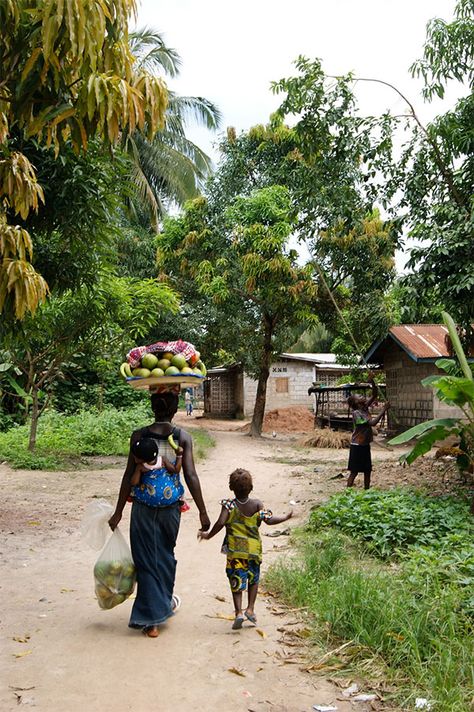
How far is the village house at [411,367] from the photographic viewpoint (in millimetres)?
19375

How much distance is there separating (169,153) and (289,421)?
12.1m

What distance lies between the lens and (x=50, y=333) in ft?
42.5

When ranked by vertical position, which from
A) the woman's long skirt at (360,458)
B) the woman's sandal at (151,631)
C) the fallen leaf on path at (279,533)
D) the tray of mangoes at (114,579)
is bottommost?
the fallen leaf on path at (279,533)

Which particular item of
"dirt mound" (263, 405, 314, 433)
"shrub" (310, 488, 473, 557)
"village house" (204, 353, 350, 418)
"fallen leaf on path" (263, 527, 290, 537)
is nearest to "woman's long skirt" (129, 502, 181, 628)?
"shrub" (310, 488, 473, 557)

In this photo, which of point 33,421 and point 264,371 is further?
point 264,371

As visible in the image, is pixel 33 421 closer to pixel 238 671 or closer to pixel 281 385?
pixel 238 671

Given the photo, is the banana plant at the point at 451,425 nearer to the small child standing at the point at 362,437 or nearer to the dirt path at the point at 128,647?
the small child standing at the point at 362,437

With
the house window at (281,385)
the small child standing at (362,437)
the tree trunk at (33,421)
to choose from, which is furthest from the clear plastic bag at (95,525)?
the house window at (281,385)

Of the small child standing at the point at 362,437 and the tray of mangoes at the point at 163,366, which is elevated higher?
the tray of mangoes at the point at 163,366

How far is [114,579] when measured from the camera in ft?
15.2

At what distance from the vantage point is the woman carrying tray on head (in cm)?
459

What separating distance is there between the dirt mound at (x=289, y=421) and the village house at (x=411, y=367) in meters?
5.90

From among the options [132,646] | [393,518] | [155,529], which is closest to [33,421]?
[393,518]

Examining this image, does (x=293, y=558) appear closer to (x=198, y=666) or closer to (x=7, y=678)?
(x=198, y=666)
